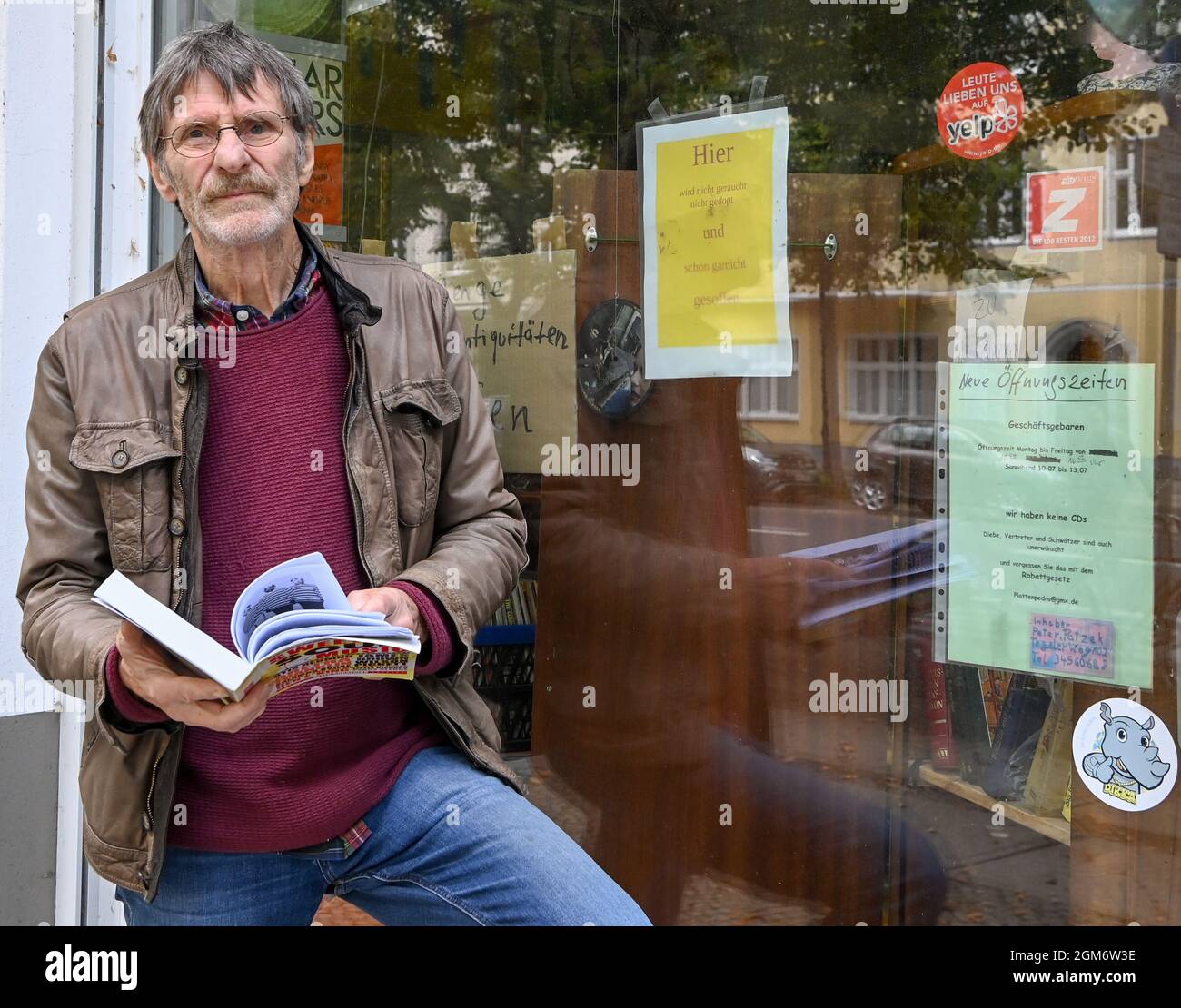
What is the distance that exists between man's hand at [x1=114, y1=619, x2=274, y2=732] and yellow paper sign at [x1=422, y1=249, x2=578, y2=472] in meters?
1.68

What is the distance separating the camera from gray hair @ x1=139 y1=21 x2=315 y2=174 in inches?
94.9

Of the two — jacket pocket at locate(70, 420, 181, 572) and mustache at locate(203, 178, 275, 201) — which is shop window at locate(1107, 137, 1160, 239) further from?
jacket pocket at locate(70, 420, 181, 572)

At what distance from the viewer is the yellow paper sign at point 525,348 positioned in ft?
11.4

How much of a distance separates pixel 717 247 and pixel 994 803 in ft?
5.11

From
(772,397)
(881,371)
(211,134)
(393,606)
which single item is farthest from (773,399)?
(211,134)

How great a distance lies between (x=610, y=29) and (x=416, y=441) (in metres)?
1.61

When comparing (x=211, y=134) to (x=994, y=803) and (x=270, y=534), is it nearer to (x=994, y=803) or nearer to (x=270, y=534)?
(x=270, y=534)

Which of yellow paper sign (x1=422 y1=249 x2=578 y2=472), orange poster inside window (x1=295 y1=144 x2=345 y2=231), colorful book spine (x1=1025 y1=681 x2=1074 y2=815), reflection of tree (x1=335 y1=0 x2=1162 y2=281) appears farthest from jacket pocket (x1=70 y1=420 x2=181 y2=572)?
colorful book spine (x1=1025 y1=681 x2=1074 y2=815)

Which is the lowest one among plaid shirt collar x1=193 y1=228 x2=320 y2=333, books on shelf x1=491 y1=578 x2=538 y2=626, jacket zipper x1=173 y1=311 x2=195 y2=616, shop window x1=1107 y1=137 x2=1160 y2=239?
books on shelf x1=491 y1=578 x2=538 y2=626

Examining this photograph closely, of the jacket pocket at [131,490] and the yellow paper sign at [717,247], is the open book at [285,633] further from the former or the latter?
the yellow paper sign at [717,247]

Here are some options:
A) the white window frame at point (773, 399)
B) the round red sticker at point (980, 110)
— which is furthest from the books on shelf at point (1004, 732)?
the round red sticker at point (980, 110)

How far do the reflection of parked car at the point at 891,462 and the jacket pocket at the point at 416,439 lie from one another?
1.16 m

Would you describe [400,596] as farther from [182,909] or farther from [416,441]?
[182,909]

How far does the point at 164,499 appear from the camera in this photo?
228cm
